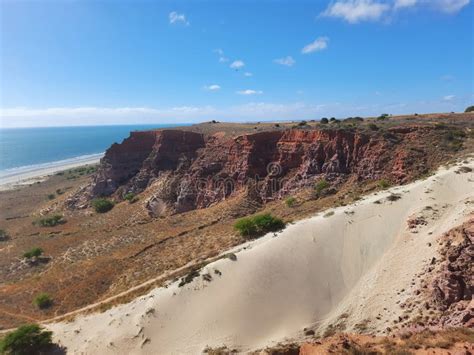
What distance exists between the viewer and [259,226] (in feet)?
103

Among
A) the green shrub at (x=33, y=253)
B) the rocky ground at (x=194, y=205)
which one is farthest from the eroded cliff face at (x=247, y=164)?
the green shrub at (x=33, y=253)

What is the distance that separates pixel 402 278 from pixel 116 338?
18493 mm

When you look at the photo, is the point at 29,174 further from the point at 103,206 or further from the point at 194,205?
the point at 194,205

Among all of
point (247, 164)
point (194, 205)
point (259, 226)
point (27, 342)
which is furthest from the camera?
point (194, 205)

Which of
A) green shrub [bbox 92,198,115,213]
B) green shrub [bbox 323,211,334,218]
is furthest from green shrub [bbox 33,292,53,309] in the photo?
green shrub [bbox 92,198,115,213]

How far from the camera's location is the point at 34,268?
37.1 metres

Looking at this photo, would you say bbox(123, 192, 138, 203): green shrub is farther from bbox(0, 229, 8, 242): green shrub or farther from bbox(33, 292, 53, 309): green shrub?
bbox(33, 292, 53, 309): green shrub

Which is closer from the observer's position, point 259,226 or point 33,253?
point 259,226

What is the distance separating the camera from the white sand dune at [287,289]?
20.7m

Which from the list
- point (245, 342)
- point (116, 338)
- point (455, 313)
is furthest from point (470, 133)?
point (116, 338)

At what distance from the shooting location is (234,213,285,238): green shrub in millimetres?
31062

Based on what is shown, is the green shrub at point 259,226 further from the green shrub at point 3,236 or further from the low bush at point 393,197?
the green shrub at point 3,236

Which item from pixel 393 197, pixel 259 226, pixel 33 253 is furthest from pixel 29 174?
pixel 393 197

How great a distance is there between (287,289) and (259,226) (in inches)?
345
